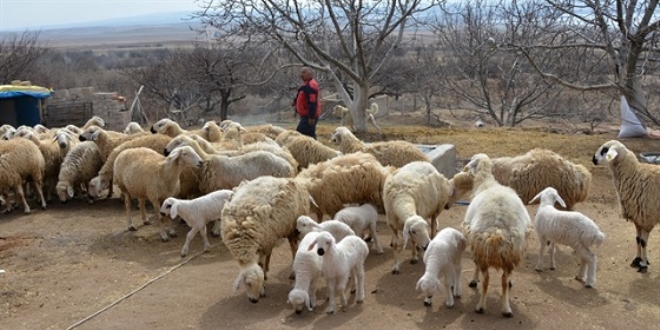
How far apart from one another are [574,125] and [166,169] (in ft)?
72.1

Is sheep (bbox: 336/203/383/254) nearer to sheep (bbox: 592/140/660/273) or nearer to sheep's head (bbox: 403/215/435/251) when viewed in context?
sheep's head (bbox: 403/215/435/251)

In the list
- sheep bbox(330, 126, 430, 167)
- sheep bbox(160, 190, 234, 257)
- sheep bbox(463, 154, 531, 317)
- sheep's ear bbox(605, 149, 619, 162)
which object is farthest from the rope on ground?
sheep's ear bbox(605, 149, 619, 162)

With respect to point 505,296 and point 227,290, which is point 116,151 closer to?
point 227,290

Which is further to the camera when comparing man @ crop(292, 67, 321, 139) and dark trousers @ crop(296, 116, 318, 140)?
dark trousers @ crop(296, 116, 318, 140)

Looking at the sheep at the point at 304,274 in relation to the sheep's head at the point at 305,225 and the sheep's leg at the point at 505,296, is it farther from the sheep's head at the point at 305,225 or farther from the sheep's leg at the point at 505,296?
the sheep's leg at the point at 505,296

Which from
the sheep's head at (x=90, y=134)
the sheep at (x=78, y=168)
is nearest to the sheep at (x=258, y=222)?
the sheep at (x=78, y=168)

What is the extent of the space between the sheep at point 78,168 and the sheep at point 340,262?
6342 millimetres

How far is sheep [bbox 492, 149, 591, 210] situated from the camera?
8.66 metres

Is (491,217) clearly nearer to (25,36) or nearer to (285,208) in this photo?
(285,208)

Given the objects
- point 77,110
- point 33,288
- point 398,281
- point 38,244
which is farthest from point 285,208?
point 77,110

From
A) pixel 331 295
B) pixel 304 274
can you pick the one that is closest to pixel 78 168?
pixel 304 274

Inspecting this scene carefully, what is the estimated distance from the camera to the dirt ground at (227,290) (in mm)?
6215

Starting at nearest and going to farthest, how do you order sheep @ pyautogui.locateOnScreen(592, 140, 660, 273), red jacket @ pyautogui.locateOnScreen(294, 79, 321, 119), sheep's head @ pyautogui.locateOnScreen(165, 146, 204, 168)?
sheep @ pyautogui.locateOnScreen(592, 140, 660, 273) < sheep's head @ pyautogui.locateOnScreen(165, 146, 204, 168) < red jacket @ pyautogui.locateOnScreen(294, 79, 321, 119)

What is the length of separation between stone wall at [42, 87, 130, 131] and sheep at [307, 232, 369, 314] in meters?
15.5
